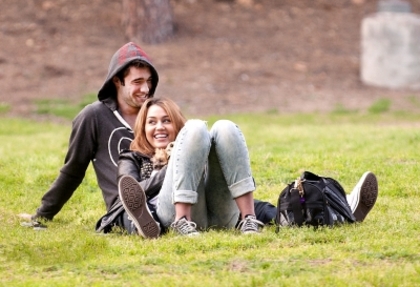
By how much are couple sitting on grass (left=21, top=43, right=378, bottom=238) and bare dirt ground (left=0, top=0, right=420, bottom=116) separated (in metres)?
9.41

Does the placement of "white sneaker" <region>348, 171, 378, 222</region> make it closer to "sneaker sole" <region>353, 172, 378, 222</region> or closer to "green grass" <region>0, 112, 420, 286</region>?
"sneaker sole" <region>353, 172, 378, 222</region>

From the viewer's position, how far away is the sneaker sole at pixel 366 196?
6.49m

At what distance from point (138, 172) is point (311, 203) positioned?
112 centimetres

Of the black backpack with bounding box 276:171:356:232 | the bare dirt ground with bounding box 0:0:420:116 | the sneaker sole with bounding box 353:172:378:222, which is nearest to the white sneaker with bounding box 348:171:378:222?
the sneaker sole with bounding box 353:172:378:222

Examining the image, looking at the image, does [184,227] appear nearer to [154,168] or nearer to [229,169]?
[229,169]

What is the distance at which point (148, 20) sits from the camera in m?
18.7

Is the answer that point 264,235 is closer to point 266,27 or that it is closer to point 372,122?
point 372,122

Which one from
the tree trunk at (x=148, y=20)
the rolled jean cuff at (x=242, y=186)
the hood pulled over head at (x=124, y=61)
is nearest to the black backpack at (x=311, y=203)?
the rolled jean cuff at (x=242, y=186)

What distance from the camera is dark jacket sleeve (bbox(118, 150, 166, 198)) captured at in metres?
6.31

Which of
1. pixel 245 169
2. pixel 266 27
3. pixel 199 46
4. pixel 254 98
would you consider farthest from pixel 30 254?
pixel 266 27

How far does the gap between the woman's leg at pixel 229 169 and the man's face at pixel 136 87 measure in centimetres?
87

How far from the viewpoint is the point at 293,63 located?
1930 centimetres

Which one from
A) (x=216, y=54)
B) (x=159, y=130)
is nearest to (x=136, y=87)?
(x=159, y=130)

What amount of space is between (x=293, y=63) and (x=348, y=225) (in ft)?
43.1
